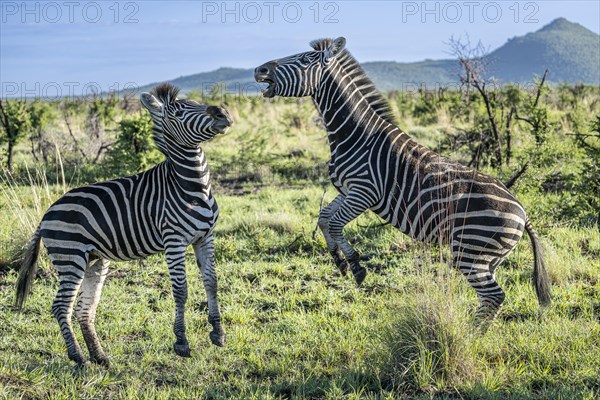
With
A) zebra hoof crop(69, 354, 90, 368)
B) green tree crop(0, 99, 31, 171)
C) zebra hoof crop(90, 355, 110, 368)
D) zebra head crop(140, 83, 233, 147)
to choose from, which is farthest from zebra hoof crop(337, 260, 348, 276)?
green tree crop(0, 99, 31, 171)

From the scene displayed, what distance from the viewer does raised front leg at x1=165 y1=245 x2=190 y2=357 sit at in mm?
5145

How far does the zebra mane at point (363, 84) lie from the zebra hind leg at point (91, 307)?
10.1 feet

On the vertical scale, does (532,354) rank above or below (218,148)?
below

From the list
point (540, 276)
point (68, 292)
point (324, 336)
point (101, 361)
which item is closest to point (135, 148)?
point (68, 292)

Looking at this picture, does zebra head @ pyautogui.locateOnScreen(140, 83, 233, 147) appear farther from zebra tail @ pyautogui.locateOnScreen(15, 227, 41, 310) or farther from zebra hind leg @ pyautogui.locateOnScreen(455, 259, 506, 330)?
zebra hind leg @ pyautogui.locateOnScreen(455, 259, 506, 330)

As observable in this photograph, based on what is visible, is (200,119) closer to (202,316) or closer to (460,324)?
(202,316)

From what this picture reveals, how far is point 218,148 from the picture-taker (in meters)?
18.1

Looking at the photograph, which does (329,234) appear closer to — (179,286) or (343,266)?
(343,266)

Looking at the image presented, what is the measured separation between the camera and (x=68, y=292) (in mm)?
5074

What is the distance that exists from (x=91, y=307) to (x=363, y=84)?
347 cm

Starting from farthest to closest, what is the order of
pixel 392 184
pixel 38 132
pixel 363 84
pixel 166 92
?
1. pixel 38 132
2. pixel 363 84
3. pixel 392 184
4. pixel 166 92

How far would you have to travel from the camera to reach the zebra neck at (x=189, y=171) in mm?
5266

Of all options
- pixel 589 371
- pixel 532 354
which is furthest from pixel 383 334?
pixel 589 371

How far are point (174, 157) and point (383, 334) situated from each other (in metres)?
2.32
